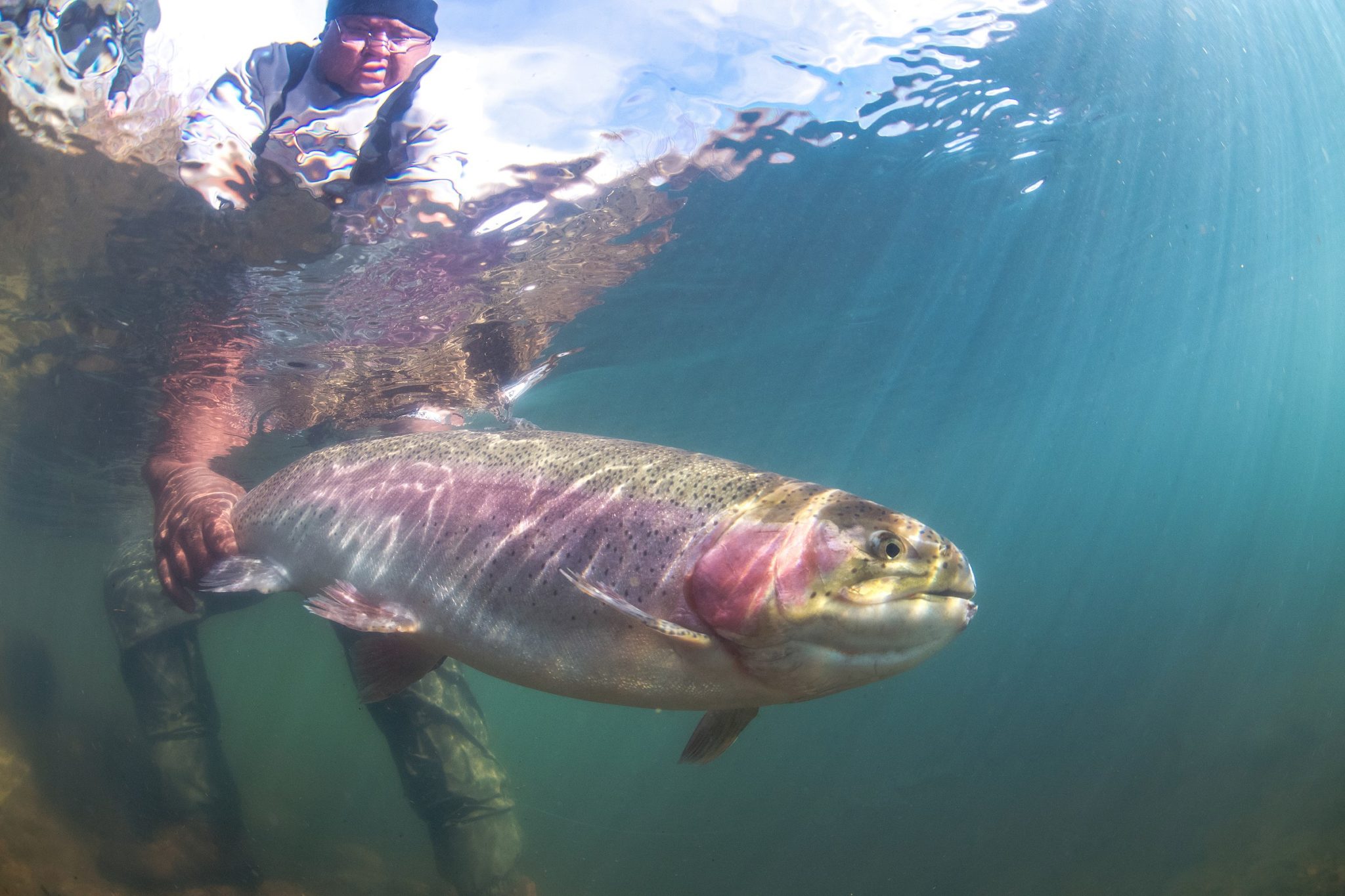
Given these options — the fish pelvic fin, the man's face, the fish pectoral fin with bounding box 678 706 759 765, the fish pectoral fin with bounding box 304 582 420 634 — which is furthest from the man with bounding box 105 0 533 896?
the fish pectoral fin with bounding box 678 706 759 765

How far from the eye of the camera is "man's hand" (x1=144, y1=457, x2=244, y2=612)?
4.84 metres

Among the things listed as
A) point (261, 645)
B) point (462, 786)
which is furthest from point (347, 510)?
point (261, 645)

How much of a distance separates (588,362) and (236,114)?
9191 mm

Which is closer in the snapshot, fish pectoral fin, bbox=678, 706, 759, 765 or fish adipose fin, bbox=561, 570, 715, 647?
fish adipose fin, bbox=561, 570, 715, 647

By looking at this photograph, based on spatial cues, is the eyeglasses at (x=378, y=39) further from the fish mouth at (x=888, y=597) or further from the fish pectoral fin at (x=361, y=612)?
the fish mouth at (x=888, y=597)

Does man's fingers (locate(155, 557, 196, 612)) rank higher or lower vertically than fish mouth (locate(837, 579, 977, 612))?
lower

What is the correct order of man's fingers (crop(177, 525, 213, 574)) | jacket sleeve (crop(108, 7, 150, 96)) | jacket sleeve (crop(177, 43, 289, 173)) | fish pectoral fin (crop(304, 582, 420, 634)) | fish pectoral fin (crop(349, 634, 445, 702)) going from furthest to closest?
jacket sleeve (crop(177, 43, 289, 173)) → man's fingers (crop(177, 525, 213, 574)) → jacket sleeve (crop(108, 7, 150, 96)) → fish pectoral fin (crop(349, 634, 445, 702)) → fish pectoral fin (crop(304, 582, 420, 634))

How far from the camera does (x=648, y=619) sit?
2.13m

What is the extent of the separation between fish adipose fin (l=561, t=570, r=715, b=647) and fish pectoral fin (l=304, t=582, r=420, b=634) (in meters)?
1.32

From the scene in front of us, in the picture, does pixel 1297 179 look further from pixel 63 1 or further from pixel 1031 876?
pixel 63 1

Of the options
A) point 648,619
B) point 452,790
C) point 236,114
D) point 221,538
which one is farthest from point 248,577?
point 452,790

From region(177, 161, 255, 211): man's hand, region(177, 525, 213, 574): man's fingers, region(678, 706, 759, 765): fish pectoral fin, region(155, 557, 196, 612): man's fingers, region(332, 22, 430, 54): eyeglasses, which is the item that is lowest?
region(155, 557, 196, 612): man's fingers

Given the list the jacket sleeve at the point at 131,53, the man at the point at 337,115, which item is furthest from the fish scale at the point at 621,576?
the jacket sleeve at the point at 131,53

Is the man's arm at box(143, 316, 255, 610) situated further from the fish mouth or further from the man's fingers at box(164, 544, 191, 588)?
the fish mouth
